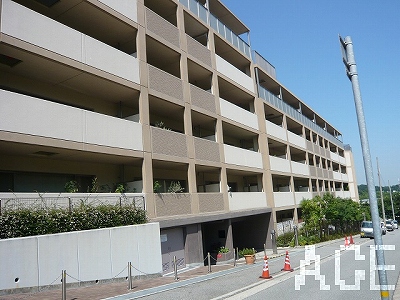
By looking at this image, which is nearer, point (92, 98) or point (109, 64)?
point (109, 64)

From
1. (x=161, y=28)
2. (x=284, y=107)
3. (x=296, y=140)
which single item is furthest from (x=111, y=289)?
(x=296, y=140)

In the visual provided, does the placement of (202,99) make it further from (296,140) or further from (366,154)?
(296,140)

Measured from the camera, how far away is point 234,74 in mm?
28047

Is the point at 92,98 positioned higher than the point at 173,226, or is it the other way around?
the point at 92,98

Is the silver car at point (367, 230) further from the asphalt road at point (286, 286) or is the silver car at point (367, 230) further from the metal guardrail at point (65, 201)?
the metal guardrail at point (65, 201)

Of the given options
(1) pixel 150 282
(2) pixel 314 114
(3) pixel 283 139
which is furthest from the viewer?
(2) pixel 314 114

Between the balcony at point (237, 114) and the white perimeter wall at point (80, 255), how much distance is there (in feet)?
40.6

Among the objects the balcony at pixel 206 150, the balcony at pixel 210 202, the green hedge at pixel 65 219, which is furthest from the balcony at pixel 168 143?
the green hedge at pixel 65 219

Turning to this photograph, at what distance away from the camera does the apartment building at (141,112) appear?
44.9ft

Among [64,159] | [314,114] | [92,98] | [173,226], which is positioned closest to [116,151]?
[64,159]

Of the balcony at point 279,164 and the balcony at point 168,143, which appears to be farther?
the balcony at point 279,164

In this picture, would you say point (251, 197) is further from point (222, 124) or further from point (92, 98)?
point (92, 98)

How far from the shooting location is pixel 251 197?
2714 cm

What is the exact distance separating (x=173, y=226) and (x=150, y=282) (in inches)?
158
